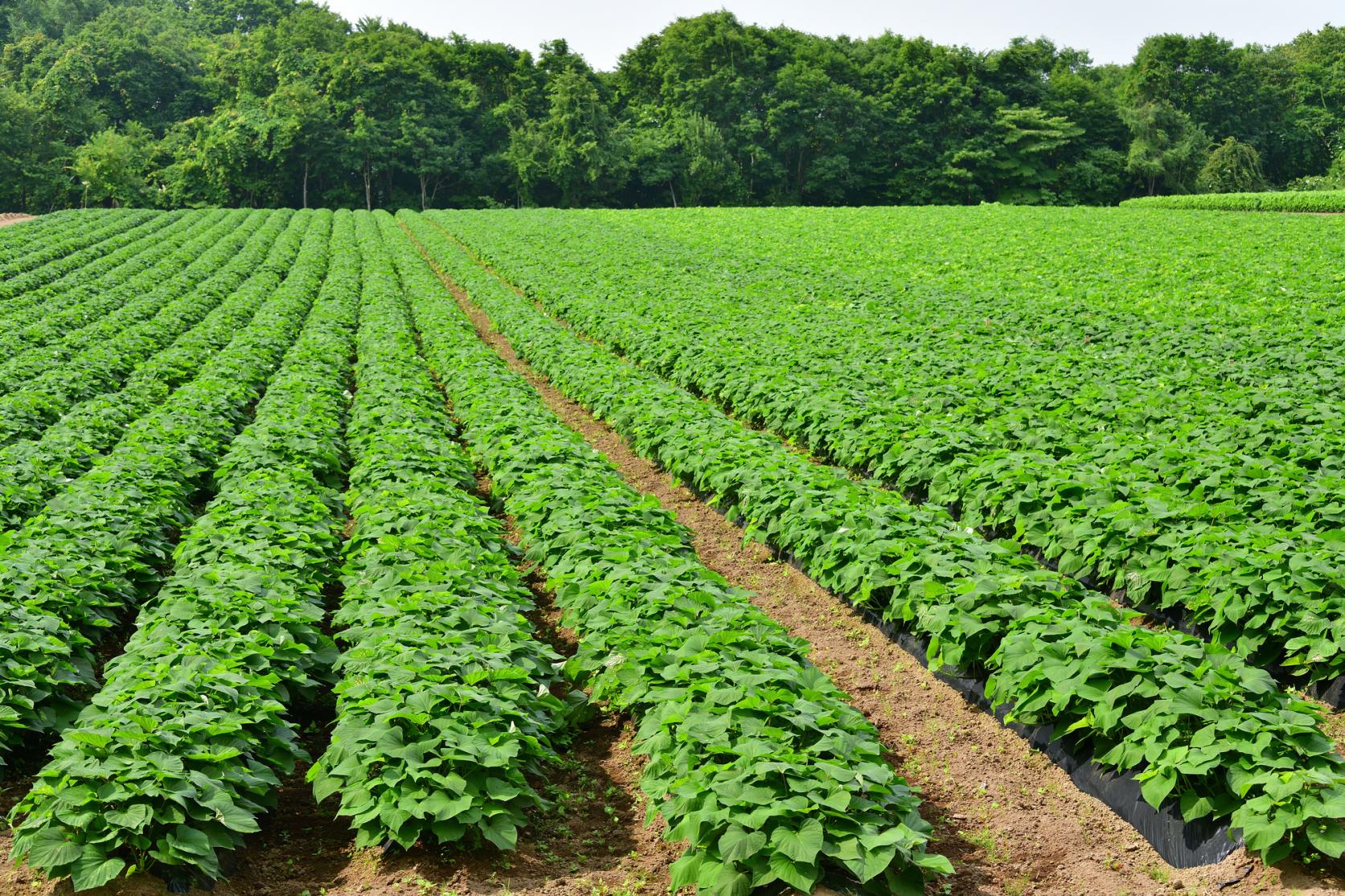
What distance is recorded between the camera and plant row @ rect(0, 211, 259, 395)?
17297 millimetres

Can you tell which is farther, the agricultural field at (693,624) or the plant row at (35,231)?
the plant row at (35,231)

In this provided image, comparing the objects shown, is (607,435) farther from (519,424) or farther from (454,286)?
(454,286)

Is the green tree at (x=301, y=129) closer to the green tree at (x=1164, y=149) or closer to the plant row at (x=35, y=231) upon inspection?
the plant row at (x=35, y=231)

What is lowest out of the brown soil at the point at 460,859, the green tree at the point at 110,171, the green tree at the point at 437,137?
the brown soil at the point at 460,859

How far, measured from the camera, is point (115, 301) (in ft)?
82.8

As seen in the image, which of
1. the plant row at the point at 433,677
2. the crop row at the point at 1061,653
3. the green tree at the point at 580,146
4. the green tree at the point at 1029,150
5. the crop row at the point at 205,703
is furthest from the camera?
the green tree at the point at 1029,150

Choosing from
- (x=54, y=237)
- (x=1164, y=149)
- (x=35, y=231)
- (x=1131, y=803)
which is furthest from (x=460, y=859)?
(x=1164, y=149)

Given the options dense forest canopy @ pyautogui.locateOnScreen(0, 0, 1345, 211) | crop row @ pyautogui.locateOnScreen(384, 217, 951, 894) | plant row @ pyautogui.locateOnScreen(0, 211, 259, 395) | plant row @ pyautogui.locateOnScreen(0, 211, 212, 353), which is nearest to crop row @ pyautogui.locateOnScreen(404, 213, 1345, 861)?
crop row @ pyautogui.locateOnScreen(384, 217, 951, 894)

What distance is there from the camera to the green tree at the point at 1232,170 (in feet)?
224

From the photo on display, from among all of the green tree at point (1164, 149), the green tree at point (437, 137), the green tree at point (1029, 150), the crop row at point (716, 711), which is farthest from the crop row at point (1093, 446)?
the green tree at point (1164, 149)

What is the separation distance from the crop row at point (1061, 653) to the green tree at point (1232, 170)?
2807 inches

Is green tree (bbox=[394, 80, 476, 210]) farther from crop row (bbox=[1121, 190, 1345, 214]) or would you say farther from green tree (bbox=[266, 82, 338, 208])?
crop row (bbox=[1121, 190, 1345, 214])

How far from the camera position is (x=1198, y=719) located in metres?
5.26

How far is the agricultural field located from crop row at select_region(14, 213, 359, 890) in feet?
0.09
